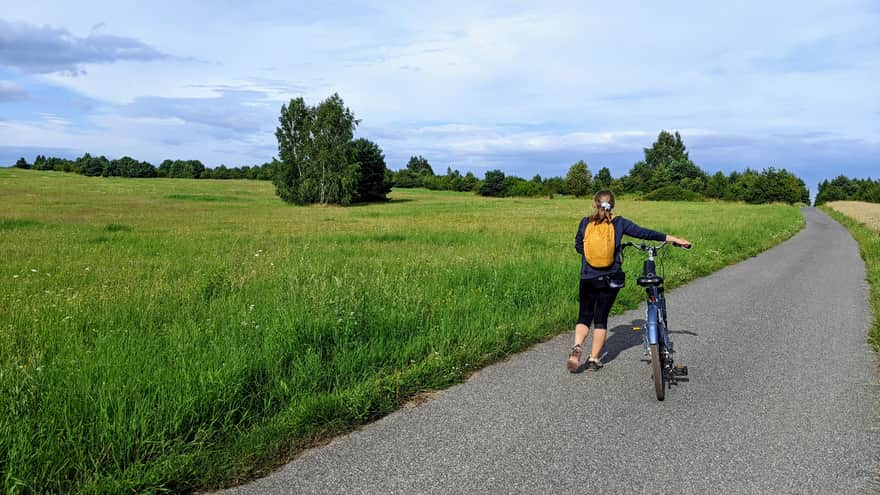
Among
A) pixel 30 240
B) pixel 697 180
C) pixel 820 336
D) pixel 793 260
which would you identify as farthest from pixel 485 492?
pixel 697 180

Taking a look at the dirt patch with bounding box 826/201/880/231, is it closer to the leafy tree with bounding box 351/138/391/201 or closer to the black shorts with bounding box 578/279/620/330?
the black shorts with bounding box 578/279/620/330

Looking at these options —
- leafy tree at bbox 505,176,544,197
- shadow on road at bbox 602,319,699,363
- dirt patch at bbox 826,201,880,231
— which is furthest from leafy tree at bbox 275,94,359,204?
shadow on road at bbox 602,319,699,363

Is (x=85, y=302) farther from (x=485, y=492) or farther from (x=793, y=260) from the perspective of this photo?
(x=793, y=260)

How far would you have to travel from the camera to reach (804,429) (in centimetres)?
450

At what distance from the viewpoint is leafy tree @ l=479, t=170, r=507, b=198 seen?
102m

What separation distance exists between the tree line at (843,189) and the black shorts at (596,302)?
428 feet

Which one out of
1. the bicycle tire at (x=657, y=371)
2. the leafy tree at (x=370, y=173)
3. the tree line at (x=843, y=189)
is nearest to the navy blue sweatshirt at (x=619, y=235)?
the bicycle tire at (x=657, y=371)

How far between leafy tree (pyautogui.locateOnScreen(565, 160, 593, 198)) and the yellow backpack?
10391 cm

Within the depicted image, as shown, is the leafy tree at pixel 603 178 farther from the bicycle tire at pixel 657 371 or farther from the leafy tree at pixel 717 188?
the bicycle tire at pixel 657 371

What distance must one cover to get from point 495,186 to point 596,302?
97.5 metres

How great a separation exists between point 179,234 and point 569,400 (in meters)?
19.2

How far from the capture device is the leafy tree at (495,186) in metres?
102

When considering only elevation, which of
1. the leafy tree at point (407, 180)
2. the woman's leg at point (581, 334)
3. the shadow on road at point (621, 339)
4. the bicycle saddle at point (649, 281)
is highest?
the leafy tree at point (407, 180)

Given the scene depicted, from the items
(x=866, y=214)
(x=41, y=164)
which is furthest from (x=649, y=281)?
(x=41, y=164)
